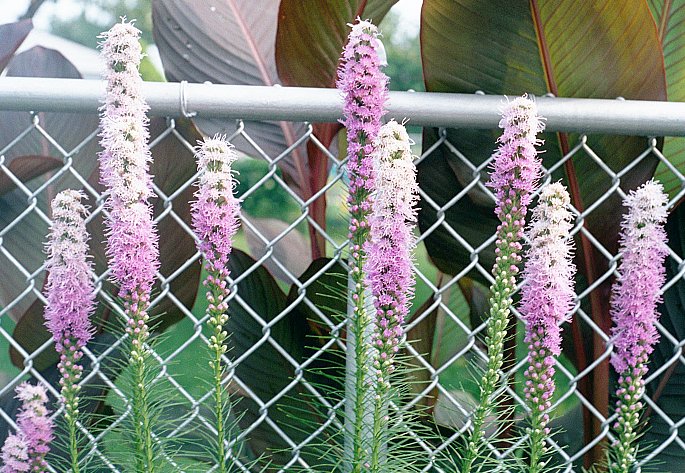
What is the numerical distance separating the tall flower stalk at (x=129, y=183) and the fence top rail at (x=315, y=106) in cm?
17

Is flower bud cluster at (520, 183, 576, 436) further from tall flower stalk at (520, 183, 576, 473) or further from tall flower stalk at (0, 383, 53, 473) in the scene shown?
tall flower stalk at (0, 383, 53, 473)

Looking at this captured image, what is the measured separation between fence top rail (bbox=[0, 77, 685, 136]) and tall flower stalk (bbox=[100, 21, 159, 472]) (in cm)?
17

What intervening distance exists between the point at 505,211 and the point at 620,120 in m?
0.33

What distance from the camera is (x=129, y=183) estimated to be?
25.3 inches

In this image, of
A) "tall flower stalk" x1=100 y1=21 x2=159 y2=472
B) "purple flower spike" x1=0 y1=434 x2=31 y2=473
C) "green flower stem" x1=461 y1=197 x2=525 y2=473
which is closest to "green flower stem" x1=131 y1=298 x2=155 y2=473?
"tall flower stalk" x1=100 y1=21 x2=159 y2=472

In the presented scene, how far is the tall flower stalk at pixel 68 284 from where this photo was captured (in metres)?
0.67

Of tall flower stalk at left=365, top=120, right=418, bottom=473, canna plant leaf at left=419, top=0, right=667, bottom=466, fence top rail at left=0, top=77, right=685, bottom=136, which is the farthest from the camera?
canna plant leaf at left=419, top=0, right=667, bottom=466

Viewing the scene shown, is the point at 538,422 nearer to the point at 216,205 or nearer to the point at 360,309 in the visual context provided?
the point at 360,309

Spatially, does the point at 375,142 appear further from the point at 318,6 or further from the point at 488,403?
the point at 318,6

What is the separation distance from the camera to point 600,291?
1.14m

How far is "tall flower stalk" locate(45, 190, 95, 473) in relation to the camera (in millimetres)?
667

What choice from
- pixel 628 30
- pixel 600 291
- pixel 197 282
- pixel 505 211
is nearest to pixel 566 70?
pixel 628 30

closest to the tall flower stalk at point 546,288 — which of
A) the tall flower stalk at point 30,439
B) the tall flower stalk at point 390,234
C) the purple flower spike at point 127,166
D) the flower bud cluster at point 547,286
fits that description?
the flower bud cluster at point 547,286

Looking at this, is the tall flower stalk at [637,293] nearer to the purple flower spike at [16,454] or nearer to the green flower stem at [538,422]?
the green flower stem at [538,422]
